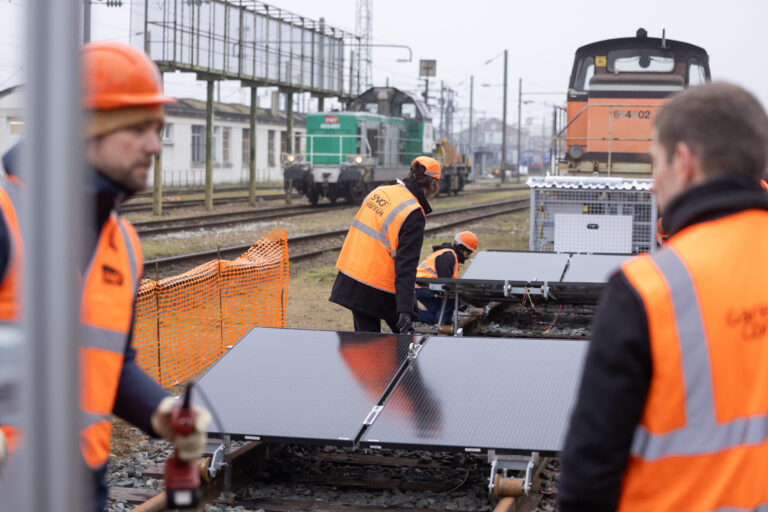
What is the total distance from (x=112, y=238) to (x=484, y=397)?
343cm

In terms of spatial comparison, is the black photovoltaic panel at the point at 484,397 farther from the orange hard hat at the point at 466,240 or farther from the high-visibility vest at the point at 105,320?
the orange hard hat at the point at 466,240

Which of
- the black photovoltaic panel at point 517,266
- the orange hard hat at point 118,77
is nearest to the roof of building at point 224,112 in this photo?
the black photovoltaic panel at point 517,266

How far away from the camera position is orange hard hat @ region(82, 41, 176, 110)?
6.97 feet

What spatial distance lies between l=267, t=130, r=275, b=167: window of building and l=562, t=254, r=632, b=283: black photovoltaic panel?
49.5m

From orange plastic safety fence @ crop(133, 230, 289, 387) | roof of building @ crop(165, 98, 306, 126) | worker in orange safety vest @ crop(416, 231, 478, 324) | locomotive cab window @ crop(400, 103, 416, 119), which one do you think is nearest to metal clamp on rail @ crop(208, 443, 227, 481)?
orange plastic safety fence @ crop(133, 230, 289, 387)

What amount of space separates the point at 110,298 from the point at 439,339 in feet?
14.5

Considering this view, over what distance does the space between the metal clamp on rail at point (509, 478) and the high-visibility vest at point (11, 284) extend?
10.9 ft

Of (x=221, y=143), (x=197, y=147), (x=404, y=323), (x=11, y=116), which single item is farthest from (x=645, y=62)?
(x=221, y=143)

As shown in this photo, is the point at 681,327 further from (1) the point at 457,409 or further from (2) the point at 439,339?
(2) the point at 439,339

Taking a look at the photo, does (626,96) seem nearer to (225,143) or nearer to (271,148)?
(225,143)

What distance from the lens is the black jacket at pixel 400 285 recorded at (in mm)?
6738

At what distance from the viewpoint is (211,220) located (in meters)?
24.3

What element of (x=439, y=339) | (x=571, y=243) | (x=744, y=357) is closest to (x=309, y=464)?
(x=439, y=339)

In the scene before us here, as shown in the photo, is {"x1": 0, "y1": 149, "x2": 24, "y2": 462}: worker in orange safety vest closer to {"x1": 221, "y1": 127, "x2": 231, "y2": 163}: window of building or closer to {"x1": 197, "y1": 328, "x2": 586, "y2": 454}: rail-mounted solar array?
{"x1": 197, "y1": 328, "x2": 586, "y2": 454}: rail-mounted solar array
